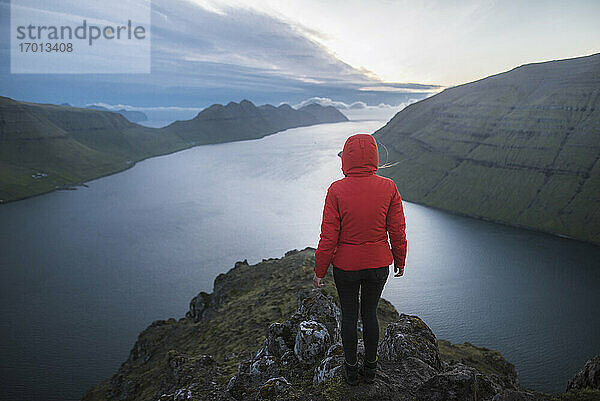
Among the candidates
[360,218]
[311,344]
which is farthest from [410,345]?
[360,218]

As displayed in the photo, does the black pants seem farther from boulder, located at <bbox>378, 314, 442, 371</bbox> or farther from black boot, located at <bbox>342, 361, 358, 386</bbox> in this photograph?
boulder, located at <bbox>378, 314, 442, 371</bbox>

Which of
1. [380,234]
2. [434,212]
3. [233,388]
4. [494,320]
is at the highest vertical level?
[380,234]

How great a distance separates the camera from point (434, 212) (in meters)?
106

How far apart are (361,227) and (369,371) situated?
3.26 meters

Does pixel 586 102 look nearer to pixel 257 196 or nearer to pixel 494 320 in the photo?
pixel 494 320

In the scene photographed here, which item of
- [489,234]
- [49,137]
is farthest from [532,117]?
[49,137]

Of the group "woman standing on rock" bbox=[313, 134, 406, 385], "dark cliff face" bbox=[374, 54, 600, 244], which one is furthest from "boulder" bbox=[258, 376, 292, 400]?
"dark cliff face" bbox=[374, 54, 600, 244]

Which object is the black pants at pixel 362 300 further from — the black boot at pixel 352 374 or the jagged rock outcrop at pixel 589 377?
the jagged rock outcrop at pixel 589 377

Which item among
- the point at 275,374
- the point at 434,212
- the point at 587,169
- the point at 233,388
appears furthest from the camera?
the point at 434,212

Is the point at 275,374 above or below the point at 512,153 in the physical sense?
below

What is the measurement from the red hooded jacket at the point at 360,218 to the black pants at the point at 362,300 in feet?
0.54

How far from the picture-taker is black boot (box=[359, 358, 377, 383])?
6.61 meters

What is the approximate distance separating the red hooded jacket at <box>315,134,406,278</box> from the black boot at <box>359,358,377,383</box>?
233 centimetres

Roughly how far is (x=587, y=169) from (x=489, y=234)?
137 ft
